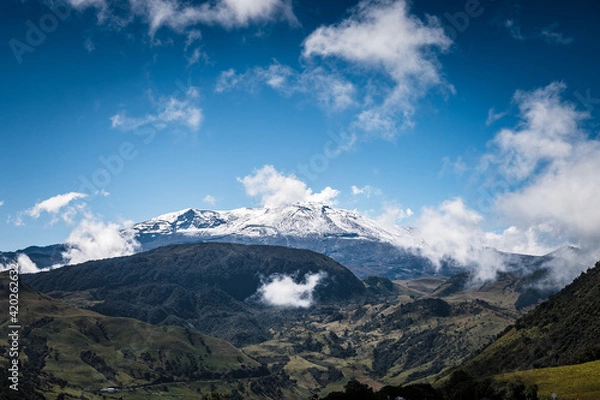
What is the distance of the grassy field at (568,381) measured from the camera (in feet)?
437

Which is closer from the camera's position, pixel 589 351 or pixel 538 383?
pixel 538 383

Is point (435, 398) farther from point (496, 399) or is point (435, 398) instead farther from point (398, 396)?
point (496, 399)

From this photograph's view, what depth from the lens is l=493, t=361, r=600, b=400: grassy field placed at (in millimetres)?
133250

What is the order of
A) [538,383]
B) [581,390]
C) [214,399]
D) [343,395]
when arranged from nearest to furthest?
[581,390] → [538,383] → [214,399] → [343,395]

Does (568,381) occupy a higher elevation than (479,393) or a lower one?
higher

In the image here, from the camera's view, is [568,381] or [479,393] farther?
[479,393]

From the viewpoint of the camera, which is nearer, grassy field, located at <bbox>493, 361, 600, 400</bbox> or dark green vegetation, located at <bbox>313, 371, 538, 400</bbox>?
grassy field, located at <bbox>493, 361, 600, 400</bbox>

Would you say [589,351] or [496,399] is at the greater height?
[589,351]

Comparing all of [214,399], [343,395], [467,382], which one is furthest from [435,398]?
[214,399]

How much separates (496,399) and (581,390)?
3452 centimetres

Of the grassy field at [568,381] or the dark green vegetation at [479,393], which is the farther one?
the dark green vegetation at [479,393]

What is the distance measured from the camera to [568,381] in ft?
482

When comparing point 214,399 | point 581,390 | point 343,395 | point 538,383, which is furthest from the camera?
point 343,395

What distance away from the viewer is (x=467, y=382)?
195m
